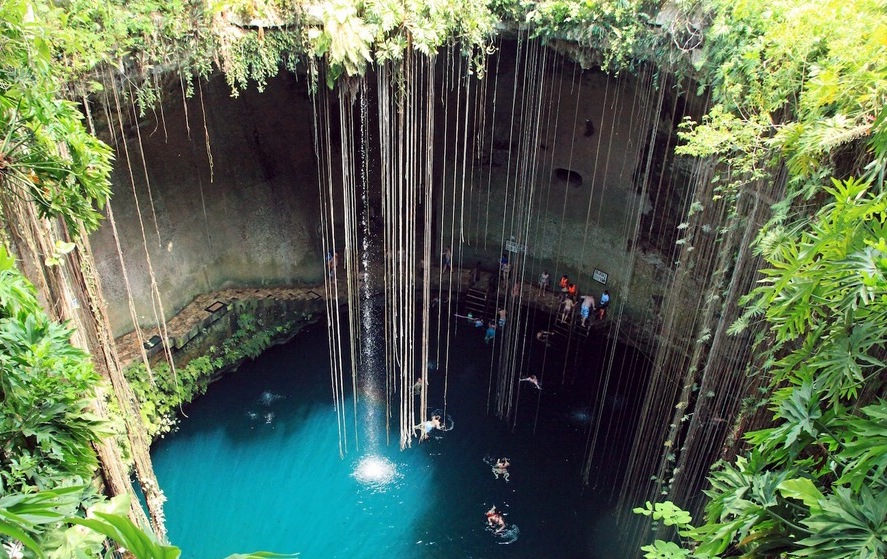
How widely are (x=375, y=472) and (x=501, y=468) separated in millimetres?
1364

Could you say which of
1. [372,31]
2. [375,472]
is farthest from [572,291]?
[372,31]

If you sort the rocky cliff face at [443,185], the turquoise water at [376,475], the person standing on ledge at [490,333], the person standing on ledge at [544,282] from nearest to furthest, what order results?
the turquoise water at [376,475] < the rocky cliff face at [443,185] < the person standing on ledge at [490,333] < the person standing on ledge at [544,282]

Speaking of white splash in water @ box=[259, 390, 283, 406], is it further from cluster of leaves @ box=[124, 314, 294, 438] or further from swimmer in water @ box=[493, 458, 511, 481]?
swimmer in water @ box=[493, 458, 511, 481]

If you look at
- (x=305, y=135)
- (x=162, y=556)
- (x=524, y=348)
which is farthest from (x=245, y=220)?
(x=162, y=556)

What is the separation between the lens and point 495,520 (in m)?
6.45

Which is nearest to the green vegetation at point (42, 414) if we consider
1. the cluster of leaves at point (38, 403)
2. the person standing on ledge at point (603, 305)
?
the cluster of leaves at point (38, 403)

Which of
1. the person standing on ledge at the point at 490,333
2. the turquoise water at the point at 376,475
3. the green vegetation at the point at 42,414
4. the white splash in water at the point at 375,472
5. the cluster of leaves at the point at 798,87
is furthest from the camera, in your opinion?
the person standing on ledge at the point at 490,333

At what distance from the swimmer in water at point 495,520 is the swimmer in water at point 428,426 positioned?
113 centimetres

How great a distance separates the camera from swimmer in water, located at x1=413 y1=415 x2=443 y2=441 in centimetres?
714

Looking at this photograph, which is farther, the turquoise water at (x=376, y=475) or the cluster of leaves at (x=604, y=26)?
the turquoise water at (x=376, y=475)

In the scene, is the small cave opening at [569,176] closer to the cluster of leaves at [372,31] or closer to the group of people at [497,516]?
the cluster of leaves at [372,31]

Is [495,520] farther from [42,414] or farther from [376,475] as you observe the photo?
[42,414]

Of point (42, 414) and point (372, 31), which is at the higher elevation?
point (372, 31)

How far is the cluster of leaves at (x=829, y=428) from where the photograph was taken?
2484 mm
